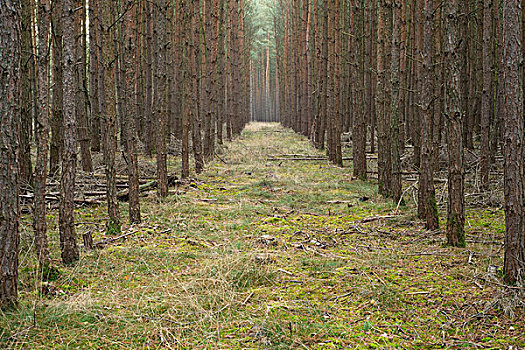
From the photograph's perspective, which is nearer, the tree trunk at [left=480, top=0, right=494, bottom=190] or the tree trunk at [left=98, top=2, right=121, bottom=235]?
the tree trunk at [left=98, top=2, right=121, bottom=235]

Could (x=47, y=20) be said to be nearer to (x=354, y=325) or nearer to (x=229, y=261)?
(x=229, y=261)

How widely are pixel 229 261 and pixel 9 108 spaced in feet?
8.36

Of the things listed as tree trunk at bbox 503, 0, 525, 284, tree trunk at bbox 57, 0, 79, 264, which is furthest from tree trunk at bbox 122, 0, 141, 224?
tree trunk at bbox 503, 0, 525, 284

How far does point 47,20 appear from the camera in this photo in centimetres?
412

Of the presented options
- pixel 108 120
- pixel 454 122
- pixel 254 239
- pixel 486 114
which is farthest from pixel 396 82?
pixel 108 120

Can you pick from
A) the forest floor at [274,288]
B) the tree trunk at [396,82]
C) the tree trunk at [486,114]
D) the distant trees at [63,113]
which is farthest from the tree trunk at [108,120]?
the tree trunk at [486,114]

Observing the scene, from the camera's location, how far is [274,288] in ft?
14.5

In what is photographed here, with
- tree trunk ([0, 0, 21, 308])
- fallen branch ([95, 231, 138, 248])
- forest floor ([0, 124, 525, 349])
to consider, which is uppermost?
tree trunk ([0, 0, 21, 308])

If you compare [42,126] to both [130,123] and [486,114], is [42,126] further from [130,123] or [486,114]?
[486,114]

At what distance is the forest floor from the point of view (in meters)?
3.40

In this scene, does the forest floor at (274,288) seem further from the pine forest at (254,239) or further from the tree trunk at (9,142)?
the tree trunk at (9,142)

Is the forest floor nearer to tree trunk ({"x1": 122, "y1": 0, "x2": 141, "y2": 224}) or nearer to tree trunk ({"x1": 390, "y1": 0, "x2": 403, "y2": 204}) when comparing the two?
tree trunk ({"x1": 122, "y1": 0, "x2": 141, "y2": 224})

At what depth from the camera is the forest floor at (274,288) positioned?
340 cm

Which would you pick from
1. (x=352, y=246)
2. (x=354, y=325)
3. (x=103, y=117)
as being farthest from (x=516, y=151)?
(x=103, y=117)
